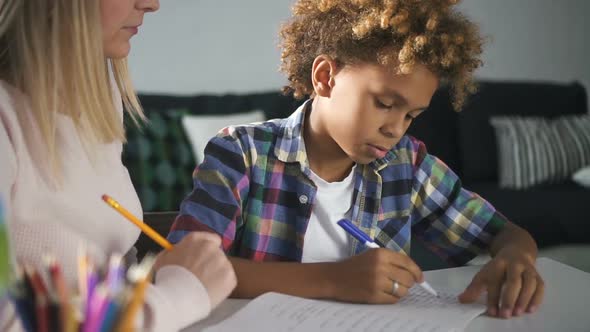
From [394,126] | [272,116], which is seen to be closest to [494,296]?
[394,126]

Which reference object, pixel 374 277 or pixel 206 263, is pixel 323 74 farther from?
pixel 206 263

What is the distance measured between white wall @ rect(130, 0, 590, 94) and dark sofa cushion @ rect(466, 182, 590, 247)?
1.09 metres

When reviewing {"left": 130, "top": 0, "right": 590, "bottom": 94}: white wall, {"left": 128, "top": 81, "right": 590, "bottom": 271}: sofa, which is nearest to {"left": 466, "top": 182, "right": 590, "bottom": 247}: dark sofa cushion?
{"left": 128, "top": 81, "right": 590, "bottom": 271}: sofa

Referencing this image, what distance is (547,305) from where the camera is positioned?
863 mm

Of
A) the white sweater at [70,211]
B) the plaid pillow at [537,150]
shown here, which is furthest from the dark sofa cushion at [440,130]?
the white sweater at [70,211]

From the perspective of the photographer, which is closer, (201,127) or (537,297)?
(537,297)

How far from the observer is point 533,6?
3.81 meters

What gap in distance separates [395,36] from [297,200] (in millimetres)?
325

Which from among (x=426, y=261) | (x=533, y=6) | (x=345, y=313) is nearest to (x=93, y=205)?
(x=345, y=313)

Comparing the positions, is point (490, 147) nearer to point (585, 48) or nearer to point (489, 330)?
point (585, 48)

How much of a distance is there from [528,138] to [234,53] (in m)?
1.45

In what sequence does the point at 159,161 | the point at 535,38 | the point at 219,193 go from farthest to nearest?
the point at 535,38 < the point at 159,161 < the point at 219,193

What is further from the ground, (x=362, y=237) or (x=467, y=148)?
(x=362, y=237)

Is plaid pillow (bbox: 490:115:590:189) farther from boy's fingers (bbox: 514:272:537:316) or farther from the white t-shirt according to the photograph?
boy's fingers (bbox: 514:272:537:316)
